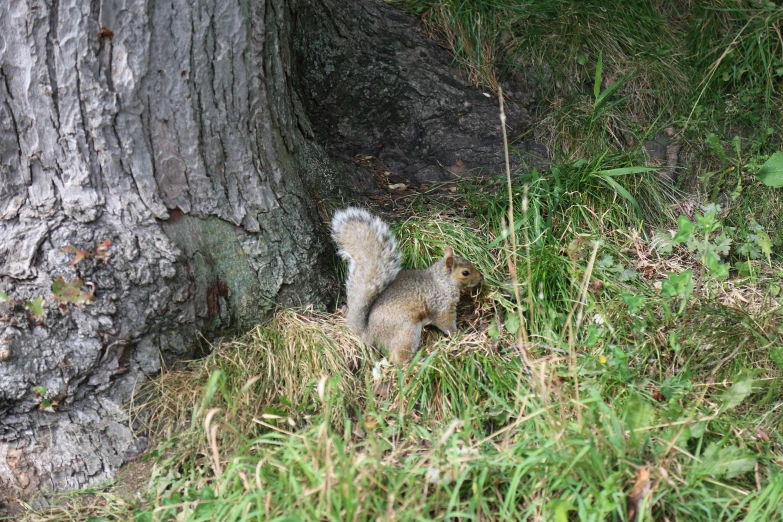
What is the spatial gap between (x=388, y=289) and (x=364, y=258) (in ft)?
0.60

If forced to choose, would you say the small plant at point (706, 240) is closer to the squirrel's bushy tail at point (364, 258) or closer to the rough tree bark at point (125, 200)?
the squirrel's bushy tail at point (364, 258)

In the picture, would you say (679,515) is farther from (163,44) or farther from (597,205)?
(163,44)

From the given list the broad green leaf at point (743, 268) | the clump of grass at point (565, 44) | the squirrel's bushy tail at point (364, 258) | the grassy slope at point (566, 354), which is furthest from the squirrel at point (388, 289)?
the clump of grass at point (565, 44)

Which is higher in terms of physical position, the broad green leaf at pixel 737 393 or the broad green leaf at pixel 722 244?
the broad green leaf at pixel 722 244

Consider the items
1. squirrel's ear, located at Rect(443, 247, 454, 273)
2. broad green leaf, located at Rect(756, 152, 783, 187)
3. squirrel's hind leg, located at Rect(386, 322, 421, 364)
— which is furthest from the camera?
broad green leaf, located at Rect(756, 152, 783, 187)

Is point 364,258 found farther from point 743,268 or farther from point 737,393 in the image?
point 743,268

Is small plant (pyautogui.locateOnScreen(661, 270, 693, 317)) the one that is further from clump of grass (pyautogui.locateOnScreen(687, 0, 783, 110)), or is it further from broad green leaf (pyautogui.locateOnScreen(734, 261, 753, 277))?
clump of grass (pyautogui.locateOnScreen(687, 0, 783, 110))

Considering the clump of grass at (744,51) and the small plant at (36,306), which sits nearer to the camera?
the small plant at (36,306)

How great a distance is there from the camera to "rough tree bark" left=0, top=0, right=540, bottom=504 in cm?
248

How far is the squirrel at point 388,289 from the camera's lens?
10.0 ft

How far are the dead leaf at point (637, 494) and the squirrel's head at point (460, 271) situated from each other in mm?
1237

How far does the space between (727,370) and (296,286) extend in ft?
5.88

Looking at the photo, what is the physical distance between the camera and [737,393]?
251 centimetres

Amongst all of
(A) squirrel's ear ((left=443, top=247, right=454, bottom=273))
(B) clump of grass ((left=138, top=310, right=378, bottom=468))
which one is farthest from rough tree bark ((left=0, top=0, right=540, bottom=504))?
(A) squirrel's ear ((left=443, top=247, right=454, bottom=273))
